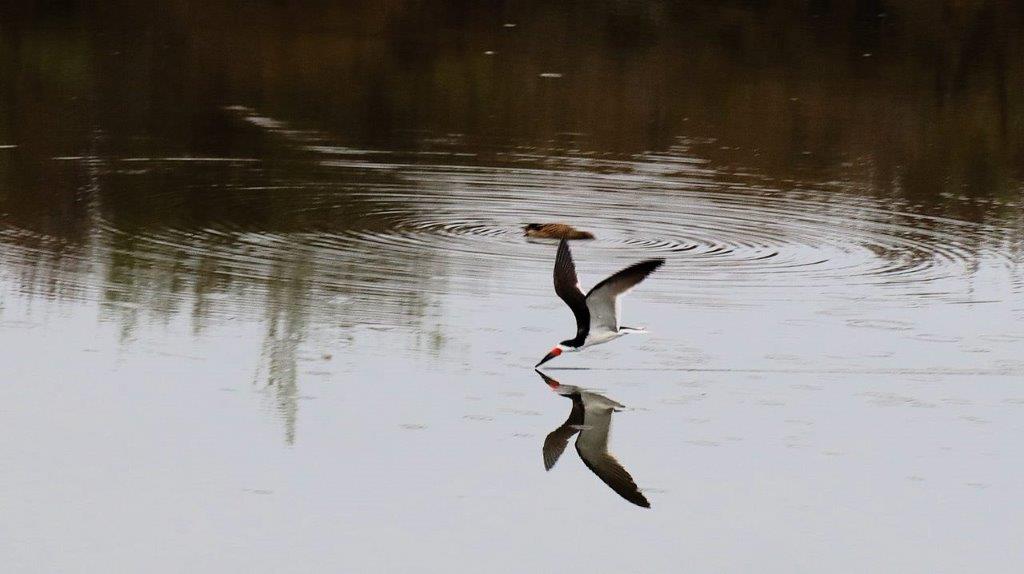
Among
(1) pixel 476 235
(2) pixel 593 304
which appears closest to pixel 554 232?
(1) pixel 476 235

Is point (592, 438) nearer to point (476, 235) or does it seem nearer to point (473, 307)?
point (473, 307)

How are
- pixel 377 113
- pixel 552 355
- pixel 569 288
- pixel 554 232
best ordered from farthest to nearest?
pixel 377 113
pixel 554 232
pixel 569 288
pixel 552 355

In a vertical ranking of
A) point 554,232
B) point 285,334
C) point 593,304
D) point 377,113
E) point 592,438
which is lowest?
point 592,438

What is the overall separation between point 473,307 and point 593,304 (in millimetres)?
1514

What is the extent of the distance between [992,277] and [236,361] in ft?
16.7

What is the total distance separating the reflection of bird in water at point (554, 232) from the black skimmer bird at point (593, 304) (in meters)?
3.08

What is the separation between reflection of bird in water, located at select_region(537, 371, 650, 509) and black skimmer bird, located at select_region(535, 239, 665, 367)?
0.24 meters

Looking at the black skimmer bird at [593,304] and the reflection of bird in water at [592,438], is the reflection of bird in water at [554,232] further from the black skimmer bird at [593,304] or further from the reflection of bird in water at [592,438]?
the reflection of bird in water at [592,438]

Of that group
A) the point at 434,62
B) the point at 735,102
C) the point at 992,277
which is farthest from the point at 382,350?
the point at 434,62

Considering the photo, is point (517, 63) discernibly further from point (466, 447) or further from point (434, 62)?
point (466, 447)

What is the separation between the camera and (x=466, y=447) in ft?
24.2

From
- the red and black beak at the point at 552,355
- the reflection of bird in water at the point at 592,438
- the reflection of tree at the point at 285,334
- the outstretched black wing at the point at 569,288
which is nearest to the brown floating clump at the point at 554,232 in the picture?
the reflection of tree at the point at 285,334

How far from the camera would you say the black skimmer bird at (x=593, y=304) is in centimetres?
827

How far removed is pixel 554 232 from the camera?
11.8 m
